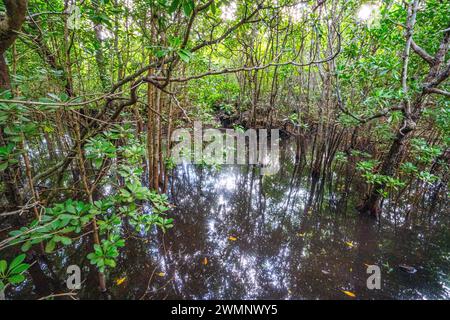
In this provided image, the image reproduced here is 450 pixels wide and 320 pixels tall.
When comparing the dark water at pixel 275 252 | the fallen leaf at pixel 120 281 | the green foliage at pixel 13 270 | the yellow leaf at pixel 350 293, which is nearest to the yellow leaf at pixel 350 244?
the dark water at pixel 275 252

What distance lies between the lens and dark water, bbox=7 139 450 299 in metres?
2.80

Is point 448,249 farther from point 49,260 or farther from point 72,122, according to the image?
point 49,260

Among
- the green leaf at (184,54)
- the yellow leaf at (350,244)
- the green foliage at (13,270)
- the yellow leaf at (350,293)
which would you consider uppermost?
the green leaf at (184,54)

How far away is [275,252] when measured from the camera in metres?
3.54

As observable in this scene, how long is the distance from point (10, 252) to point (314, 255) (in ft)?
14.6

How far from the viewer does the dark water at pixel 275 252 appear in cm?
280

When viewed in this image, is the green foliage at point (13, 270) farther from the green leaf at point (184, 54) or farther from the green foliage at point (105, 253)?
the green leaf at point (184, 54)

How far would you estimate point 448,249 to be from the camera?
387 cm

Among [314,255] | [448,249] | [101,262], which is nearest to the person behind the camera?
[101,262]

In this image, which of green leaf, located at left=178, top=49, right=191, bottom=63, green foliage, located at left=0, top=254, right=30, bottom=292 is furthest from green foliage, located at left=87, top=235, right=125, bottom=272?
green leaf, located at left=178, top=49, right=191, bottom=63

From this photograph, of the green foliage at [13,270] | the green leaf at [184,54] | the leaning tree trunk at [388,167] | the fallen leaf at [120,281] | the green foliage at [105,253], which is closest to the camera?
the green foliage at [13,270]

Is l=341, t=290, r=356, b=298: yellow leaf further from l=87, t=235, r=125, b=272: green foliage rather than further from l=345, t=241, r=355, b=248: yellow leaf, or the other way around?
l=87, t=235, r=125, b=272: green foliage

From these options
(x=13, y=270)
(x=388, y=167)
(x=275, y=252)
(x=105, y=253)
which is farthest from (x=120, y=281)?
(x=388, y=167)
